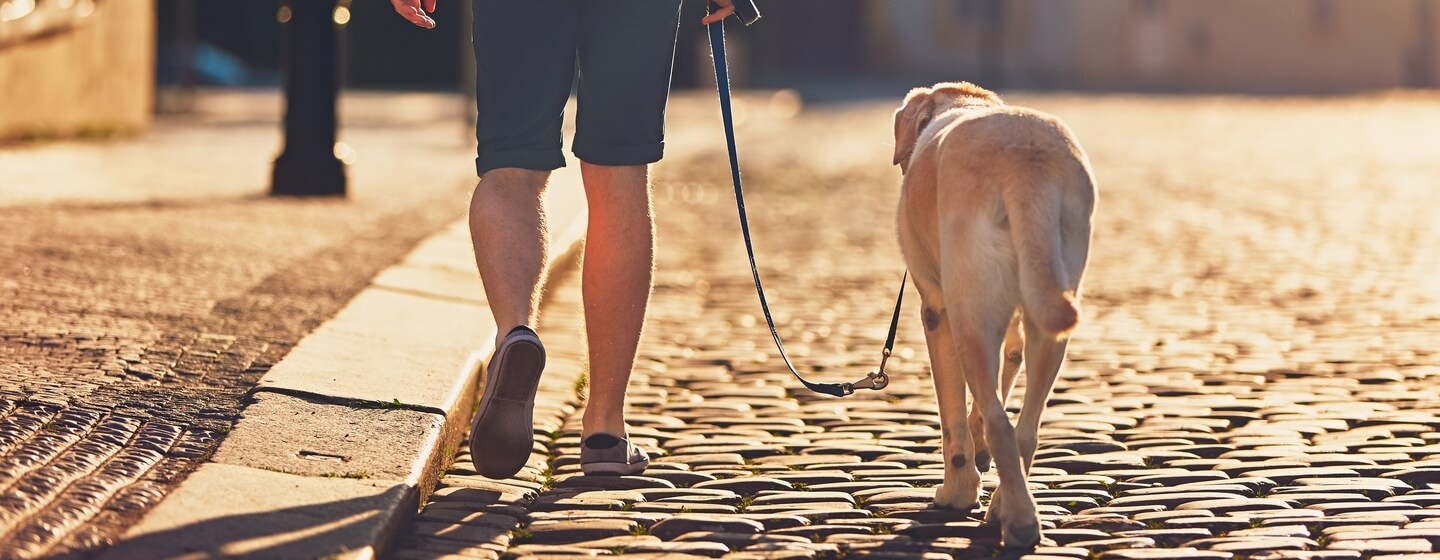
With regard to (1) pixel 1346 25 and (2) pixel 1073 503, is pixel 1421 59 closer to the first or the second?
(1) pixel 1346 25

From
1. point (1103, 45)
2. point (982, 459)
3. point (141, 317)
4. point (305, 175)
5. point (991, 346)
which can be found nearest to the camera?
point (991, 346)

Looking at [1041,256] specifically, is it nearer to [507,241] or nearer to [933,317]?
[933,317]

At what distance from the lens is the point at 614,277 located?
175 inches

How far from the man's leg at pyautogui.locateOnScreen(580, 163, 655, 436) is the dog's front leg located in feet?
2.23

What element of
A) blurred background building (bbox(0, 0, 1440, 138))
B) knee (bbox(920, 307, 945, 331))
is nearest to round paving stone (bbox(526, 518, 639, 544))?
knee (bbox(920, 307, 945, 331))

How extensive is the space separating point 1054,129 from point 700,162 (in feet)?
44.1

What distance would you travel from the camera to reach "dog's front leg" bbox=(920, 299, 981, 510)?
13.5 ft

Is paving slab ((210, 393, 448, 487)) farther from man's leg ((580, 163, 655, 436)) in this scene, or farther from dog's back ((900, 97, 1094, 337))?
dog's back ((900, 97, 1094, 337))

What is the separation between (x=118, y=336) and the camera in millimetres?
5277

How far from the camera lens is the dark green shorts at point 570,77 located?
166 inches

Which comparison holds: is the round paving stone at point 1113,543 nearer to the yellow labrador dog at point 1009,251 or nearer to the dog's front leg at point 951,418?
the yellow labrador dog at point 1009,251

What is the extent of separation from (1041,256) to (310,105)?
729 centimetres

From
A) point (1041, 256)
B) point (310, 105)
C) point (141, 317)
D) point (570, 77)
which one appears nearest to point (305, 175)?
point (310, 105)

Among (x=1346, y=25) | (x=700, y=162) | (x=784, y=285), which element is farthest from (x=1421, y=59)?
(x=784, y=285)
